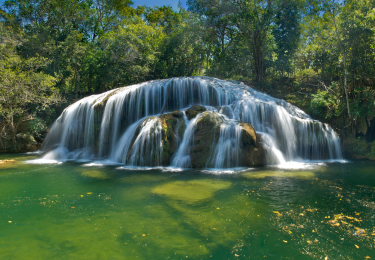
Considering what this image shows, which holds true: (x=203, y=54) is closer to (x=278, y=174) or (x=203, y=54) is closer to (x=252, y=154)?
(x=252, y=154)

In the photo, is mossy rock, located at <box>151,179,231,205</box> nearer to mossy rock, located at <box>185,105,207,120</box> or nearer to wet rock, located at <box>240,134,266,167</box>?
wet rock, located at <box>240,134,266,167</box>

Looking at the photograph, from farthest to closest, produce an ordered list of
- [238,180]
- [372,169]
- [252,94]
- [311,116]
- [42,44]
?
[42,44], [252,94], [311,116], [372,169], [238,180]

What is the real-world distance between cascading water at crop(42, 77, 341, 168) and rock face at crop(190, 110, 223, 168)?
0.62 feet

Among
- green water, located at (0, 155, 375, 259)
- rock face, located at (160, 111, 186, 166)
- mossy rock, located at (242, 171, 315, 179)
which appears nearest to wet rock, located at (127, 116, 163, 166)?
rock face, located at (160, 111, 186, 166)

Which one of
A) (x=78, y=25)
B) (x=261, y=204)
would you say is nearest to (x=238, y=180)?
(x=261, y=204)

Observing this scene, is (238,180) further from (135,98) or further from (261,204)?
(135,98)

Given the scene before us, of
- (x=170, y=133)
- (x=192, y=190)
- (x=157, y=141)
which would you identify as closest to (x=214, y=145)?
(x=170, y=133)

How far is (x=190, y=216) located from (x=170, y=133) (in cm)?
655

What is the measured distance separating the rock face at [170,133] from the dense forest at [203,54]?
8.67 m

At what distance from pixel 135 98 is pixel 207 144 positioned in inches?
270

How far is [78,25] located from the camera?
2802 centimetres

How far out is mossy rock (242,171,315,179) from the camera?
8219 millimetres

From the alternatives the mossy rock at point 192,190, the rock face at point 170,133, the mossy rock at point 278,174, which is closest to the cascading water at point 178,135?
the rock face at point 170,133

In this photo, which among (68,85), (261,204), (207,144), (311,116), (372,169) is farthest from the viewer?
(68,85)
